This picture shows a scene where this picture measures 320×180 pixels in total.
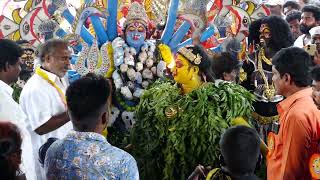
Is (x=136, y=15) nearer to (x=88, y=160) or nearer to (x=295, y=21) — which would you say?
(x=295, y=21)

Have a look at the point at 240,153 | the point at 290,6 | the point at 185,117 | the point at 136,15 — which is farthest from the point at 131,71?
the point at 290,6

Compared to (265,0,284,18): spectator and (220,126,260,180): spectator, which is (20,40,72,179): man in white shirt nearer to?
(220,126,260,180): spectator

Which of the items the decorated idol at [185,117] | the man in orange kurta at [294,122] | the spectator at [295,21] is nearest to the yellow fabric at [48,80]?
the decorated idol at [185,117]

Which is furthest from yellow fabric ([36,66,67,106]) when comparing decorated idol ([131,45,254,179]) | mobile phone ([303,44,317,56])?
mobile phone ([303,44,317,56])

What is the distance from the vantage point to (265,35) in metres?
5.12

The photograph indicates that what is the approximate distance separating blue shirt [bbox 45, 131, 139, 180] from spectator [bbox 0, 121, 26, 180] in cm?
16

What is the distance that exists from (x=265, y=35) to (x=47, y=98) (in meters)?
2.34

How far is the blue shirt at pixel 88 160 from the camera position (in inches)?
87.2

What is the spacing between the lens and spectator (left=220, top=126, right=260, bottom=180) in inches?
106

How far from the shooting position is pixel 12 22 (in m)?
6.68

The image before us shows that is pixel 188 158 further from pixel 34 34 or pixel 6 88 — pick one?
pixel 34 34

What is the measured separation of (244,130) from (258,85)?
7.40 feet

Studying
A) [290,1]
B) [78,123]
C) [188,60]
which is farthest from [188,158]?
[290,1]

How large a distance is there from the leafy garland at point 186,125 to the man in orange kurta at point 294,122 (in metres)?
0.83
